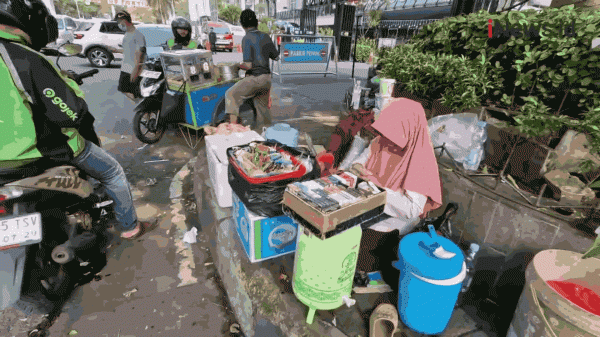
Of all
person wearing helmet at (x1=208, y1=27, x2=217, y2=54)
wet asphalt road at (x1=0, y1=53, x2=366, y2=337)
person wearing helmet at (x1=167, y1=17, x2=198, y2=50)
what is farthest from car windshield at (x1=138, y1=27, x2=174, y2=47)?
wet asphalt road at (x1=0, y1=53, x2=366, y2=337)

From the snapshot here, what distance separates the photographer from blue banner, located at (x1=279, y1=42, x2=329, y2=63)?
32.4ft

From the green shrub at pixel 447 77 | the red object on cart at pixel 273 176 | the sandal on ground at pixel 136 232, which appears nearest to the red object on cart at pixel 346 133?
the green shrub at pixel 447 77

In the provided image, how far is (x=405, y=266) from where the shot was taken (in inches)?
75.9

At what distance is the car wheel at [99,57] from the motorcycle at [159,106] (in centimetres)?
855

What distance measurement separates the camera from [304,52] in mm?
10344

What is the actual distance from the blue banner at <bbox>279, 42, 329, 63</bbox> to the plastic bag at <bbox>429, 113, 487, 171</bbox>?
7789mm

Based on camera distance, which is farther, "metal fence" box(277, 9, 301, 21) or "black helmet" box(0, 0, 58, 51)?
"metal fence" box(277, 9, 301, 21)

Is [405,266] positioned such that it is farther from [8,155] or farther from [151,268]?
[8,155]

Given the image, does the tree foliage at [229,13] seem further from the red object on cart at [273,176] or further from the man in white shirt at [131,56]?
the red object on cart at [273,176]

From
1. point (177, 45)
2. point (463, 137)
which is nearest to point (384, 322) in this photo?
point (463, 137)

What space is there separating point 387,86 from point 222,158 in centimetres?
238

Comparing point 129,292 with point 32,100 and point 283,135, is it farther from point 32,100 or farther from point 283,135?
point 283,135

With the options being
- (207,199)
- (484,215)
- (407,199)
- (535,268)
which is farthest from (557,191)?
(207,199)

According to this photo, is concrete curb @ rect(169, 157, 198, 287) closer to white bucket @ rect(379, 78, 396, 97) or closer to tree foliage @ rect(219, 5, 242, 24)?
white bucket @ rect(379, 78, 396, 97)
